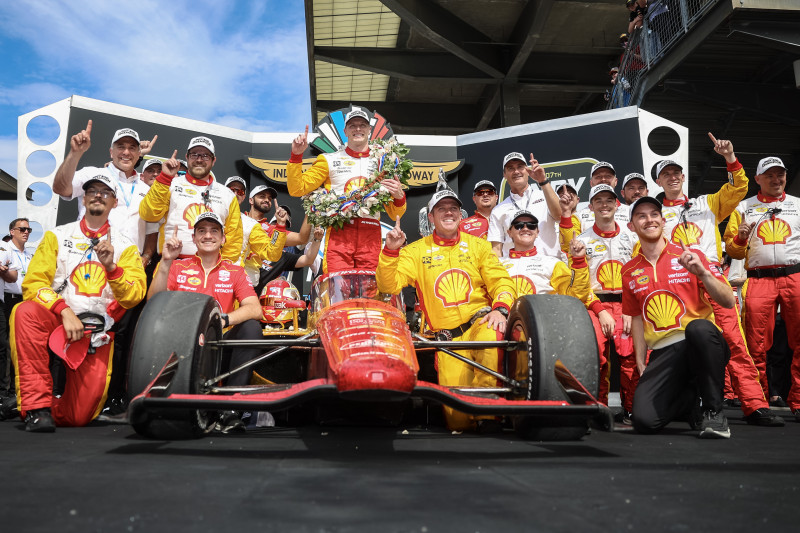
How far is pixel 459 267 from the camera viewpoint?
4.86 m

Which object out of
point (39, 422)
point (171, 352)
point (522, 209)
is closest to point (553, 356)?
point (171, 352)

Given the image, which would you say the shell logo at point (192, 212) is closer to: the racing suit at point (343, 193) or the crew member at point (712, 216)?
A: the racing suit at point (343, 193)

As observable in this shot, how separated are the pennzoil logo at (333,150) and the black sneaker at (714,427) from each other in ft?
17.3

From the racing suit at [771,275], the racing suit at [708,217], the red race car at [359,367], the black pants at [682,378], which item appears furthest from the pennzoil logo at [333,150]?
the red race car at [359,367]

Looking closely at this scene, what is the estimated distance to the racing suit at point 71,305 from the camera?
4.32 m

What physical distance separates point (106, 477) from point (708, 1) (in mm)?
10492

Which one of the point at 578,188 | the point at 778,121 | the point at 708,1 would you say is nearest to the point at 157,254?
the point at 578,188

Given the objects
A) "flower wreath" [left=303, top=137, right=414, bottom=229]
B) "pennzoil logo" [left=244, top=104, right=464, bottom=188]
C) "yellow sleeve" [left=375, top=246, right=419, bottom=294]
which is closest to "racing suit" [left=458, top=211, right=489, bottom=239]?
"flower wreath" [left=303, top=137, right=414, bottom=229]

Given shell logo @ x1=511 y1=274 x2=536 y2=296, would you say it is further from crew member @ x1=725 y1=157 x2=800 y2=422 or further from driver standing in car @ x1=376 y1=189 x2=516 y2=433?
crew member @ x1=725 y1=157 x2=800 y2=422

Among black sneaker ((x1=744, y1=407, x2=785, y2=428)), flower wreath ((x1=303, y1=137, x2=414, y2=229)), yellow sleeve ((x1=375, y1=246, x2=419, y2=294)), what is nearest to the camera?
yellow sleeve ((x1=375, y1=246, x2=419, y2=294))

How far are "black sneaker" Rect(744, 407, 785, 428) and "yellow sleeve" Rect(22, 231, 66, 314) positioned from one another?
503cm

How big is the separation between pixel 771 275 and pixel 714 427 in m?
2.40

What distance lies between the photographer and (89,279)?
15.6ft

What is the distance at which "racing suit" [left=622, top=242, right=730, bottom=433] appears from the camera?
4145mm
